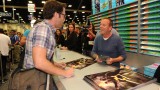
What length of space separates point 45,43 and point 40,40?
0.05m

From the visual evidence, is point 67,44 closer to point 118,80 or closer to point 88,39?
point 88,39

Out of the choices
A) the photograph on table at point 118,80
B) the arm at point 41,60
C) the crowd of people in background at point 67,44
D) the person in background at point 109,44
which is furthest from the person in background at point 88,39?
the arm at point 41,60

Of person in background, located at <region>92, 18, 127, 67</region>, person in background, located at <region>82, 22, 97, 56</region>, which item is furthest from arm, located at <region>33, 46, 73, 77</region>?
person in background, located at <region>82, 22, 97, 56</region>

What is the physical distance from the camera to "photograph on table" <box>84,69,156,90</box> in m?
1.52

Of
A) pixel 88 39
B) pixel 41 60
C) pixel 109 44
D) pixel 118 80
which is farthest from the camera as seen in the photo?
pixel 88 39

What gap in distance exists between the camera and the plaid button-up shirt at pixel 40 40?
63.3 inches

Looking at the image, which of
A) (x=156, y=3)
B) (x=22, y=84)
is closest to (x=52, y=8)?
(x=22, y=84)

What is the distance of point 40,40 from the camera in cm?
160

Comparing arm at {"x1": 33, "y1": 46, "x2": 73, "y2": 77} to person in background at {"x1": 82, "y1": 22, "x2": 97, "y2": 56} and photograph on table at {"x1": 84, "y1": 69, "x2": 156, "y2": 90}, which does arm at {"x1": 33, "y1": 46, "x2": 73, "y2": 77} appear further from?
person in background at {"x1": 82, "y1": 22, "x2": 97, "y2": 56}

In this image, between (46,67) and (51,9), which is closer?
(46,67)

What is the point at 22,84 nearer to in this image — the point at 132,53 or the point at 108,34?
the point at 108,34

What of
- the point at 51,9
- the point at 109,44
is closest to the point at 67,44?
the point at 109,44

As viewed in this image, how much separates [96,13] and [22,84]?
523 cm

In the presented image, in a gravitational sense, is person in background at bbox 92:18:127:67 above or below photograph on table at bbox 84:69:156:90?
above
